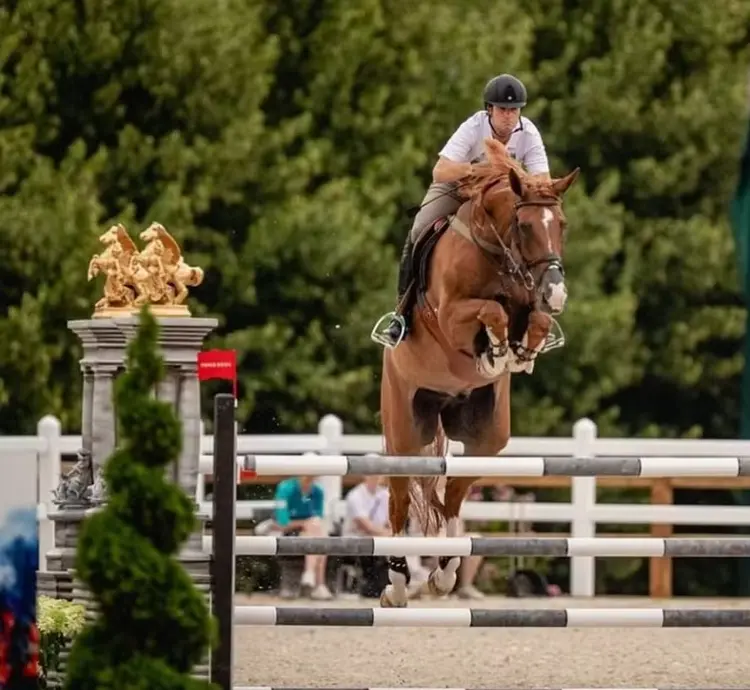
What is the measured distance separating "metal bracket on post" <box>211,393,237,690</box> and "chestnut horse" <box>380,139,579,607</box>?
1.95 meters

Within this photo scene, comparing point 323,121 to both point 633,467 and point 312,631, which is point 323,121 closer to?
point 312,631

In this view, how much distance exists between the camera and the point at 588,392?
20.9 meters

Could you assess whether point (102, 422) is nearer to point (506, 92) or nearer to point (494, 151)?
point (494, 151)

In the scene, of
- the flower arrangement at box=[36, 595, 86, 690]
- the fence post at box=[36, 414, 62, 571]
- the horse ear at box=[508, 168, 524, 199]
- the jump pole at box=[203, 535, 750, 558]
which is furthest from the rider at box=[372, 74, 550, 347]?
the fence post at box=[36, 414, 62, 571]

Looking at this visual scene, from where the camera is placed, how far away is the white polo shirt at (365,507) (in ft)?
45.8

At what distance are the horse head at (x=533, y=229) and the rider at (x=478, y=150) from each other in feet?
0.59

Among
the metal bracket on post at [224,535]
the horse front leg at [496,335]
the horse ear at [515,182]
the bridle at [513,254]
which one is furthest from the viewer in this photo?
the horse front leg at [496,335]

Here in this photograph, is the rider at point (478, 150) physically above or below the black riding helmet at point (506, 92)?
below

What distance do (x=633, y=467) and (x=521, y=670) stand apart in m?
2.55

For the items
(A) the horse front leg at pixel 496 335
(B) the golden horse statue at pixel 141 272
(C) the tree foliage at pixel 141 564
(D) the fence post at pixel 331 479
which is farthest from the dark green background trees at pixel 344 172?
(C) the tree foliage at pixel 141 564

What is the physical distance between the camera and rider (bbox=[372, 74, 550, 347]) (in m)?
8.37

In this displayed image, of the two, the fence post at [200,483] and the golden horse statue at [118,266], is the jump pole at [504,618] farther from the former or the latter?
the golden horse statue at [118,266]

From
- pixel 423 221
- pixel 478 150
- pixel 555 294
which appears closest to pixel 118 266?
pixel 423 221

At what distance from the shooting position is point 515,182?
8.00 m
